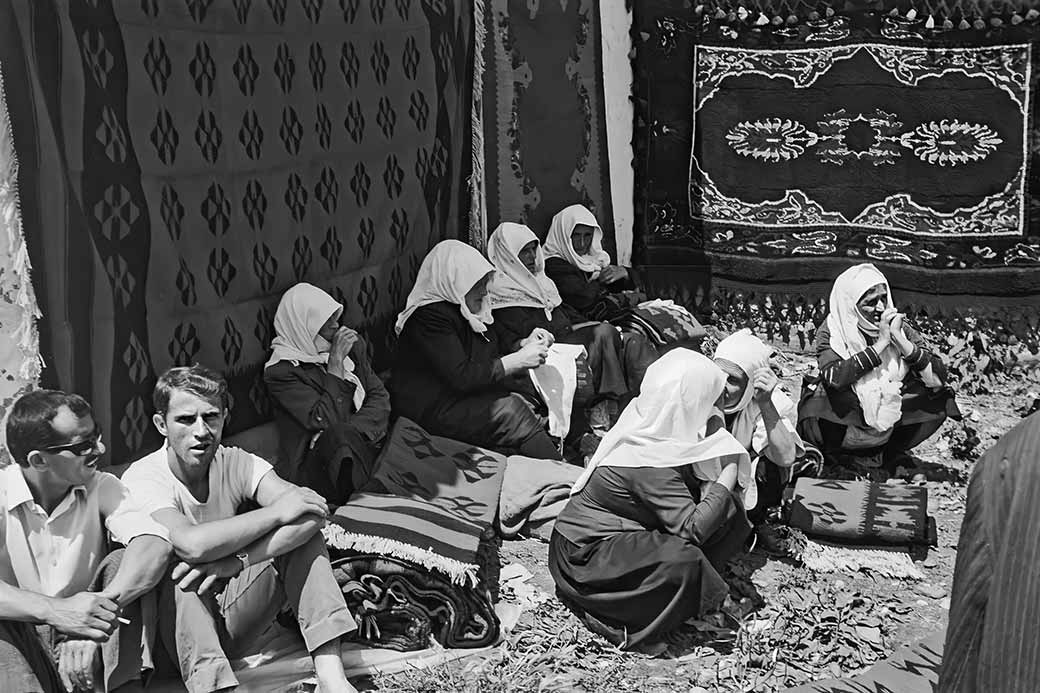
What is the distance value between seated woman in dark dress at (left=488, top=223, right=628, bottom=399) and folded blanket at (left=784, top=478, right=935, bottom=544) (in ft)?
4.18

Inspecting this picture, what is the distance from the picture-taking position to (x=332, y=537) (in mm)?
4430

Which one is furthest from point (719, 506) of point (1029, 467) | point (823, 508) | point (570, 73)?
point (570, 73)

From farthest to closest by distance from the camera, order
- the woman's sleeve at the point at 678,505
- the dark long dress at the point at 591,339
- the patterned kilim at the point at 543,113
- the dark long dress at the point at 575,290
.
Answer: the patterned kilim at the point at 543,113 → the dark long dress at the point at 575,290 → the dark long dress at the point at 591,339 → the woman's sleeve at the point at 678,505

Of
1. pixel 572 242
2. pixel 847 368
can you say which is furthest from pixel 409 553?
pixel 572 242

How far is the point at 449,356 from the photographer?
229 inches

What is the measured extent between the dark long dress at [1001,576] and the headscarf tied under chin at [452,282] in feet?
15.1

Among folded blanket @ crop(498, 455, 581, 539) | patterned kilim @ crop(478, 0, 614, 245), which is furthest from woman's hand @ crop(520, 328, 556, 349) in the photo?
patterned kilim @ crop(478, 0, 614, 245)

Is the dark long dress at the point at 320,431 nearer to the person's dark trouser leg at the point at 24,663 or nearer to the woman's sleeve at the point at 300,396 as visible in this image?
the woman's sleeve at the point at 300,396

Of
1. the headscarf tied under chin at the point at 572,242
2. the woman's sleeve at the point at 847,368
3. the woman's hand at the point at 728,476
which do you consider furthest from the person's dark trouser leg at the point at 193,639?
the headscarf tied under chin at the point at 572,242

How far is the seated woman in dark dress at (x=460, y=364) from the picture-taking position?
579cm

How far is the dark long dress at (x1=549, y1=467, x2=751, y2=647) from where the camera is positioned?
438 cm

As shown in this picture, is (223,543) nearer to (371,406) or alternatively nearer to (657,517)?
(657,517)

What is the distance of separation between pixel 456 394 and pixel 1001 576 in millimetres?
4559

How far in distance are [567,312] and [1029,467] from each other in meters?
5.74
